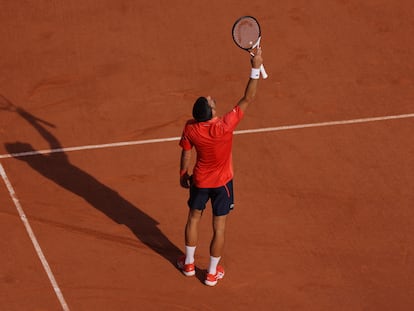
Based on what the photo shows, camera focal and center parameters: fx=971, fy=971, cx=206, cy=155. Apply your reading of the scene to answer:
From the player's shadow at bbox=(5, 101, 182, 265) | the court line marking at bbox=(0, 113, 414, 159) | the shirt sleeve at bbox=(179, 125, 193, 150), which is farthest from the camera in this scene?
the court line marking at bbox=(0, 113, 414, 159)

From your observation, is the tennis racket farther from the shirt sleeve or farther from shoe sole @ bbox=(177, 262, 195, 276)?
shoe sole @ bbox=(177, 262, 195, 276)

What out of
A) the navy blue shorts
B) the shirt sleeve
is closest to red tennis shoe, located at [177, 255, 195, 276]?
the navy blue shorts

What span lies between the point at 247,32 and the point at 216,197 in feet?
6.28

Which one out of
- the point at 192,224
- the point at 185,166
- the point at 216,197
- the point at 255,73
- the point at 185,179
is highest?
the point at 255,73

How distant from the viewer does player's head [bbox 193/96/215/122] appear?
10.4 m

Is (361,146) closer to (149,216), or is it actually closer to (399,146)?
(399,146)

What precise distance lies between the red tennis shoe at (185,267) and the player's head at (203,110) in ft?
6.95

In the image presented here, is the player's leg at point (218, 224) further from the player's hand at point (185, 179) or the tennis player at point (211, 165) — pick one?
the player's hand at point (185, 179)

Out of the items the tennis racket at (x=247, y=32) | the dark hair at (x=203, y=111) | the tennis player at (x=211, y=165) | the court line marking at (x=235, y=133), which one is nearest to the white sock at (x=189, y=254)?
the tennis player at (x=211, y=165)

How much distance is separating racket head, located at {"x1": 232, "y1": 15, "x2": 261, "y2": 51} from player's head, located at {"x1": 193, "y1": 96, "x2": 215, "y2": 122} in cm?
89

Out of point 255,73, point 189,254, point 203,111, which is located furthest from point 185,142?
point 189,254

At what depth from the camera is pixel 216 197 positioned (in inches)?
439

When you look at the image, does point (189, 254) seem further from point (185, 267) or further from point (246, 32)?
point (246, 32)

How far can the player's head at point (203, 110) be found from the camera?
10.4 metres
